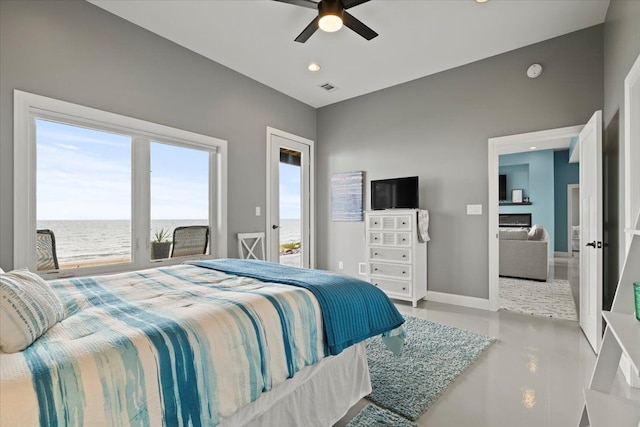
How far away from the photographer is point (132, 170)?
3.10m

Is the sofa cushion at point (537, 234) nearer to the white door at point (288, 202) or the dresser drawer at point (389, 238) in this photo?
the dresser drawer at point (389, 238)

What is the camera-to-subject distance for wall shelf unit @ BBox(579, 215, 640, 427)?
1.16 meters

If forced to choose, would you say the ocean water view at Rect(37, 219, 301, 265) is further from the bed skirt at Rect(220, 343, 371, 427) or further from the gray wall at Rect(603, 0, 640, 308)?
the gray wall at Rect(603, 0, 640, 308)

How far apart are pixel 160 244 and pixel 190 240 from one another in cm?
34

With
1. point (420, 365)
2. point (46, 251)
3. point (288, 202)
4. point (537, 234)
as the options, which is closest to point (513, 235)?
point (537, 234)

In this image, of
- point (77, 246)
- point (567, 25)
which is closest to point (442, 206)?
point (567, 25)

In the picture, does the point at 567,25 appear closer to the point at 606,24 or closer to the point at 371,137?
the point at 606,24

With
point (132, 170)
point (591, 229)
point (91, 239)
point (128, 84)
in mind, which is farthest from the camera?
point (132, 170)

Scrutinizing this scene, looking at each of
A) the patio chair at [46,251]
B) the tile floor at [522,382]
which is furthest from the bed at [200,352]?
the patio chair at [46,251]

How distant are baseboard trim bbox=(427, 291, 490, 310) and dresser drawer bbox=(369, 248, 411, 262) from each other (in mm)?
684

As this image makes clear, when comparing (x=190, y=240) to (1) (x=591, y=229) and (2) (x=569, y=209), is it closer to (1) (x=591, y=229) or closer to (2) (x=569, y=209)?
(1) (x=591, y=229)

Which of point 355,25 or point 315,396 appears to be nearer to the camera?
point 315,396

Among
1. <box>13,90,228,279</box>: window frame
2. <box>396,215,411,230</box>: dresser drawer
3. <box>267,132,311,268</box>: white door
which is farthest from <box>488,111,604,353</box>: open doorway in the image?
<box>13,90,228,279</box>: window frame

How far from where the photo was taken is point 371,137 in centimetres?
473
